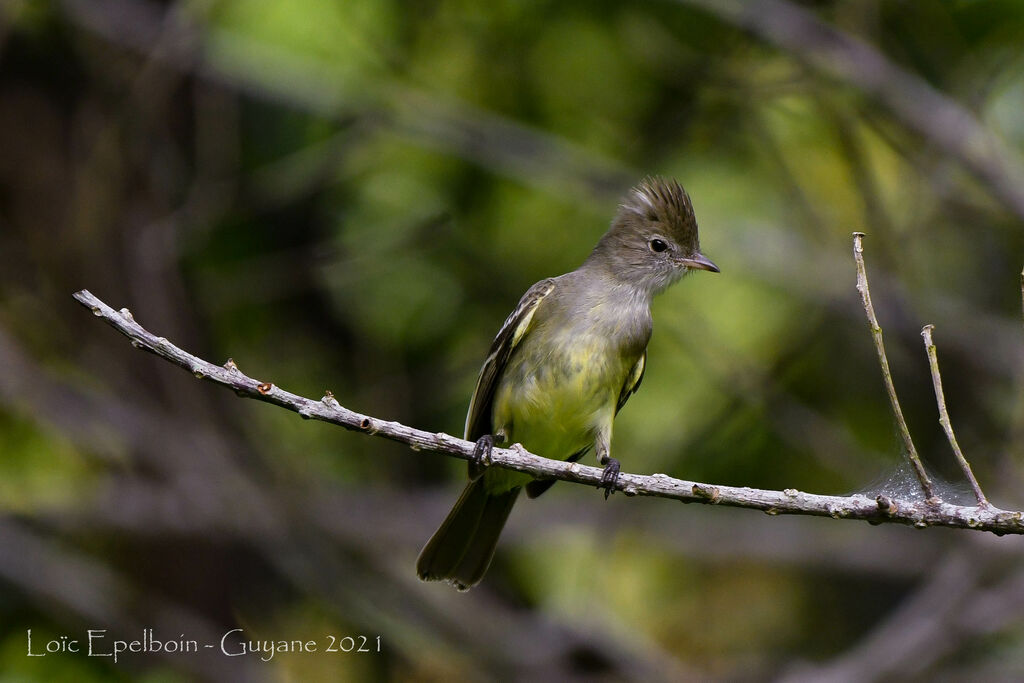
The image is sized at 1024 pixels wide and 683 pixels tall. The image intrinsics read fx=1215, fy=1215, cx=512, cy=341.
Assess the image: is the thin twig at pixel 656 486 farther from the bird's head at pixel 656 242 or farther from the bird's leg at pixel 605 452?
the bird's head at pixel 656 242

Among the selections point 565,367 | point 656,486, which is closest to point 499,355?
point 565,367

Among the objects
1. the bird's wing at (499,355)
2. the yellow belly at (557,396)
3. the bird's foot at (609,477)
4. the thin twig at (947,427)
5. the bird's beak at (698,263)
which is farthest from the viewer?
the bird's beak at (698,263)

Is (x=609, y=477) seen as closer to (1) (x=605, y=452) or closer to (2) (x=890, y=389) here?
(1) (x=605, y=452)

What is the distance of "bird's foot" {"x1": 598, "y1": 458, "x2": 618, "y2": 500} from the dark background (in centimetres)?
155

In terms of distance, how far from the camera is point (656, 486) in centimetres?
287

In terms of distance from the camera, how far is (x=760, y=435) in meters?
6.45

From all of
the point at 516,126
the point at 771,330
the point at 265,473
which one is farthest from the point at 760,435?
the point at 265,473

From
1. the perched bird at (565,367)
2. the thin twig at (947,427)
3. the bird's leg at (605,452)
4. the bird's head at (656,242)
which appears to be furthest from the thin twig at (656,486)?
the bird's head at (656,242)

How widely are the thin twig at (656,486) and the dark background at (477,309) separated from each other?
2.60 m

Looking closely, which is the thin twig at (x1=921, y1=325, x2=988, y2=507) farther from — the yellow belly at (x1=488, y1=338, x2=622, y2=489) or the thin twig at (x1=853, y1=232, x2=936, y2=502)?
the yellow belly at (x1=488, y1=338, x2=622, y2=489)

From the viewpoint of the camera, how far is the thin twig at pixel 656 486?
8.20ft

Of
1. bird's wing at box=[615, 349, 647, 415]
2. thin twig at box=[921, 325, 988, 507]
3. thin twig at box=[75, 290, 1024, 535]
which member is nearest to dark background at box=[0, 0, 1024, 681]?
bird's wing at box=[615, 349, 647, 415]

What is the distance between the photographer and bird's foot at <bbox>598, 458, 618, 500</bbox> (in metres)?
3.14

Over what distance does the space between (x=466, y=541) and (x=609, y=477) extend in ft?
3.34
